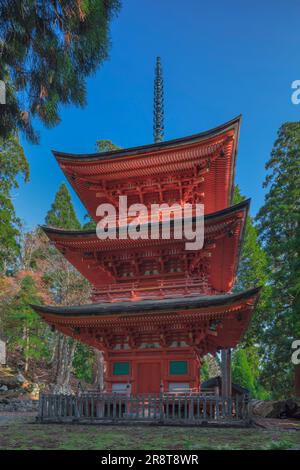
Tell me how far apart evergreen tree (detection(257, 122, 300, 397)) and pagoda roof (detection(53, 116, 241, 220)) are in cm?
812

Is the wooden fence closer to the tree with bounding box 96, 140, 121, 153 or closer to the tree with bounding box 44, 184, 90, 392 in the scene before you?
the tree with bounding box 44, 184, 90, 392

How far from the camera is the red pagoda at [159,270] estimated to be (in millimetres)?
14438

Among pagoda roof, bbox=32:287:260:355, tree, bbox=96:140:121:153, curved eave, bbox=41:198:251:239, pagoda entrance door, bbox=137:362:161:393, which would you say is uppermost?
tree, bbox=96:140:121:153

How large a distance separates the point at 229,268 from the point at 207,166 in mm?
5419

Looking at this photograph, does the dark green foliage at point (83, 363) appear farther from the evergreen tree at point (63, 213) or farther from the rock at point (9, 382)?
the evergreen tree at point (63, 213)

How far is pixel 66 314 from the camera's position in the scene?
49.0 feet

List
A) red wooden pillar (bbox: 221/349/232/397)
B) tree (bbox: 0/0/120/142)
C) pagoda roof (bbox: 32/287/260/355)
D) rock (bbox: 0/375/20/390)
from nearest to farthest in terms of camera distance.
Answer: tree (bbox: 0/0/120/142), pagoda roof (bbox: 32/287/260/355), red wooden pillar (bbox: 221/349/232/397), rock (bbox: 0/375/20/390)

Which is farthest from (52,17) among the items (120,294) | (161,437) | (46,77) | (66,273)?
(66,273)

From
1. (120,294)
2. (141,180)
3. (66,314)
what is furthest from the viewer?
(141,180)

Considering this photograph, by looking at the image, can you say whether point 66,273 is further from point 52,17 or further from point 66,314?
point 52,17

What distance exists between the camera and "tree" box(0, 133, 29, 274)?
24688 mm

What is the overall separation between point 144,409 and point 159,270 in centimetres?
556

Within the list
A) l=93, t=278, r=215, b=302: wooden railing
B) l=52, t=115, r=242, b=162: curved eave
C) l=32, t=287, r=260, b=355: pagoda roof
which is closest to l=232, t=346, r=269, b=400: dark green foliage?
l=32, t=287, r=260, b=355: pagoda roof

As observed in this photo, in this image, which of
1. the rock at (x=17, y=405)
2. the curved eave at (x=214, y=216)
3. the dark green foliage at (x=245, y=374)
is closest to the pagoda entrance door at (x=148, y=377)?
the curved eave at (x=214, y=216)
